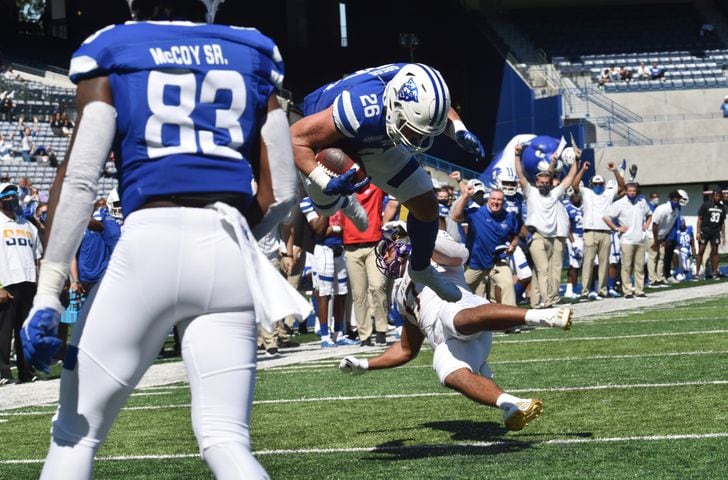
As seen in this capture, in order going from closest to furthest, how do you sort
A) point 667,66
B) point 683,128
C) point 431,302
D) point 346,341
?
point 431,302
point 346,341
point 683,128
point 667,66

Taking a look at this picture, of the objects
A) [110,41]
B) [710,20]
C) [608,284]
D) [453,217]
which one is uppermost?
[710,20]

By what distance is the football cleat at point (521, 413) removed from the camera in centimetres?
636

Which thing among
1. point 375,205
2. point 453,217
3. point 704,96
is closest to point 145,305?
point 375,205

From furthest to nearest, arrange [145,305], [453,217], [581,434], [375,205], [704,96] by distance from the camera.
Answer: [704,96], [453,217], [375,205], [581,434], [145,305]

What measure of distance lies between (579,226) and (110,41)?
1724 centimetres

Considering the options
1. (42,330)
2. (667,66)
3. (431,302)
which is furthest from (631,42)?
(42,330)

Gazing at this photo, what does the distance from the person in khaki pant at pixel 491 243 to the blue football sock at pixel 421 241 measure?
7258 mm

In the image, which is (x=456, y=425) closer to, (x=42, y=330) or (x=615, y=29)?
(x=42, y=330)

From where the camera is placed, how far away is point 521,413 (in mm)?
6348

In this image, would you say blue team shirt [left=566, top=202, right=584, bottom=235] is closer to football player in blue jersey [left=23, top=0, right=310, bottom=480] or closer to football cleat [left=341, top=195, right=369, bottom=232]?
football cleat [left=341, top=195, right=369, bottom=232]

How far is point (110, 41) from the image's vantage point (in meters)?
3.56

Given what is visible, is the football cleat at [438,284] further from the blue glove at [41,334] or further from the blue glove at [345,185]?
the blue glove at [41,334]

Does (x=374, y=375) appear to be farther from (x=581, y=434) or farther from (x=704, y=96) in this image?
(x=704, y=96)

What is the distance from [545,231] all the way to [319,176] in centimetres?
1118
